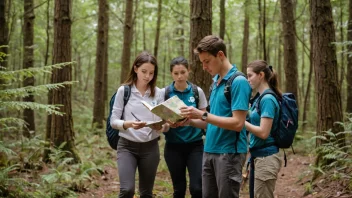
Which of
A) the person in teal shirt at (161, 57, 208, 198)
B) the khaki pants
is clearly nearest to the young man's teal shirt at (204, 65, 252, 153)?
the khaki pants

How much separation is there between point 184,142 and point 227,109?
144 cm

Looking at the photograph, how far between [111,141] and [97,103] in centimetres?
1056

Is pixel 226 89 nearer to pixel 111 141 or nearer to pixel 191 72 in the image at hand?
pixel 111 141

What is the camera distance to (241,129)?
334cm

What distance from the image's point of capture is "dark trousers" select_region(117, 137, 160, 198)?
4.23 metres

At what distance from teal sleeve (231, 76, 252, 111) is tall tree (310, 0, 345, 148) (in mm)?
4093

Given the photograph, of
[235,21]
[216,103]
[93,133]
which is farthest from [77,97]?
[216,103]

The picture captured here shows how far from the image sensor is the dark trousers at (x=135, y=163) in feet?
13.9

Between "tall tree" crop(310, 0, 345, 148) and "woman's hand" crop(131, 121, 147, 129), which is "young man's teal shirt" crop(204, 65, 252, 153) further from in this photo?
"tall tree" crop(310, 0, 345, 148)

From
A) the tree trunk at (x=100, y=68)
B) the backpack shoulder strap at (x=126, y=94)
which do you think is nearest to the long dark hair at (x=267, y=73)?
the backpack shoulder strap at (x=126, y=94)

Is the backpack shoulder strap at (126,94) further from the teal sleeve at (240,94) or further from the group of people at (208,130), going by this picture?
the teal sleeve at (240,94)

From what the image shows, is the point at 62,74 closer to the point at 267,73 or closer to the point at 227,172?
the point at 267,73

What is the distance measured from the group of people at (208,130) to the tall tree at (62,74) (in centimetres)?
389

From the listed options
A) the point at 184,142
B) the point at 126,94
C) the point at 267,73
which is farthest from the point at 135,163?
the point at 267,73
